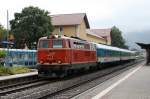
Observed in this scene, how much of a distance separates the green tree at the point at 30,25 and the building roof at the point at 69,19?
13.9 meters

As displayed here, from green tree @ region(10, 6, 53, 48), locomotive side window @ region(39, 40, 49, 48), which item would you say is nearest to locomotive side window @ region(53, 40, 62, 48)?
locomotive side window @ region(39, 40, 49, 48)

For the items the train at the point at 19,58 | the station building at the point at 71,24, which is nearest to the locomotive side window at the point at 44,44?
the train at the point at 19,58

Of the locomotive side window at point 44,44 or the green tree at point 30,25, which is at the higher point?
the green tree at point 30,25

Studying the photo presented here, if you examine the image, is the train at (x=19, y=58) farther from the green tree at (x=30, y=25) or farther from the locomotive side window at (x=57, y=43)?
the green tree at (x=30, y=25)

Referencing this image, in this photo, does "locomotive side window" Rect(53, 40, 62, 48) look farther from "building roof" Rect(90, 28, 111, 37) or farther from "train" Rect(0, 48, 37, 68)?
"building roof" Rect(90, 28, 111, 37)

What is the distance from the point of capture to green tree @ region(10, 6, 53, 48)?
6291cm

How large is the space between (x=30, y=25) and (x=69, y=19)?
18.2 metres

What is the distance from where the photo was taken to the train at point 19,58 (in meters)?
35.1

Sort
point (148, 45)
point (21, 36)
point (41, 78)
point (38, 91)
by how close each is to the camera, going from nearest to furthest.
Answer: point (38, 91) < point (41, 78) < point (148, 45) < point (21, 36)

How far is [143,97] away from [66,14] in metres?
68.8

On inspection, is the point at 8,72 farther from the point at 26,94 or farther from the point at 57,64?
the point at 26,94

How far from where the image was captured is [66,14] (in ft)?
274

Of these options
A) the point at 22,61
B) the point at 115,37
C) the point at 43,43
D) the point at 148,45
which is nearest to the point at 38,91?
the point at 43,43

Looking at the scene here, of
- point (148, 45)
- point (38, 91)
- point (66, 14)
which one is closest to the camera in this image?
point (38, 91)
